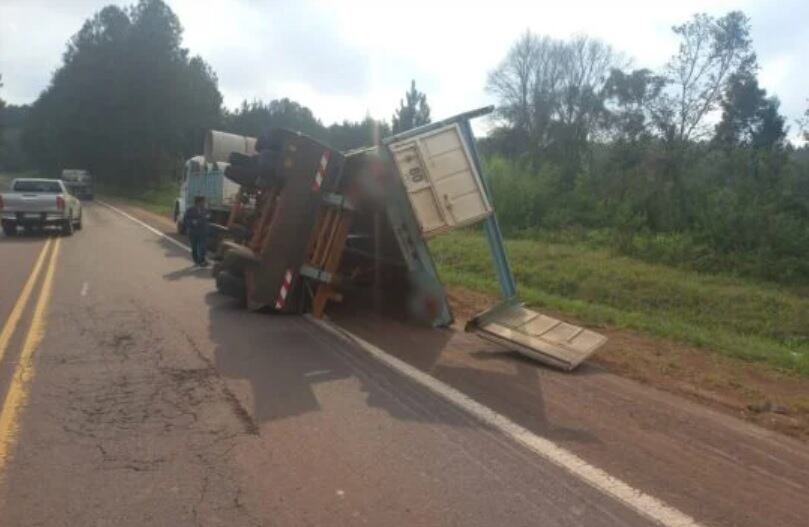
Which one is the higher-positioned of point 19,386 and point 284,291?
point 284,291

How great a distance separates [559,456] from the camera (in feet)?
16.3

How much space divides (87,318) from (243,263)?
2.16 meters

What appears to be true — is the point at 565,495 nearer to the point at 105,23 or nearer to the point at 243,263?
the point at 243,263

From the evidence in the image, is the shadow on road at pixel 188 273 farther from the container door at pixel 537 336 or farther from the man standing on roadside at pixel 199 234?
the container door at pixel 537 336

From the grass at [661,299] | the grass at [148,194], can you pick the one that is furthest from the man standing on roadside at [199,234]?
the grass at [148,194]

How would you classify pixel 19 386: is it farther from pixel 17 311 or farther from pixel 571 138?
pixel 571 138

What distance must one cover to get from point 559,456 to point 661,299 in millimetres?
9577

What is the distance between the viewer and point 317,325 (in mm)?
9742

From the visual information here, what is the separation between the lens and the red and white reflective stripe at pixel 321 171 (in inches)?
391

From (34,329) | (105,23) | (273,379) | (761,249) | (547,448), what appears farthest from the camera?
(105,23)

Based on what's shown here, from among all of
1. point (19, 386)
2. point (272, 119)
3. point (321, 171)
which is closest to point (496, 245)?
point (321, 171)

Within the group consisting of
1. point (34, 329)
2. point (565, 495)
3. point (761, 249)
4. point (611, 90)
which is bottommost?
point (34, 329)

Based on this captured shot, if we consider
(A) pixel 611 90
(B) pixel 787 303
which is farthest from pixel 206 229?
(A) pixel 611 90

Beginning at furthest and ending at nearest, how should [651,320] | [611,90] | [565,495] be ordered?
[611,90] < [651,320] < [565,495]
